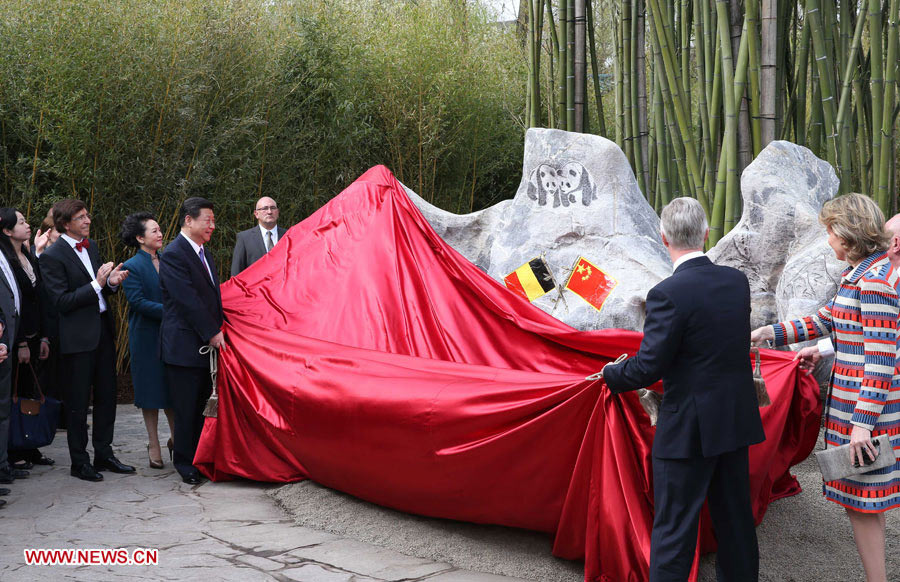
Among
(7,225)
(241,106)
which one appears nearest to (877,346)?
(7,225)

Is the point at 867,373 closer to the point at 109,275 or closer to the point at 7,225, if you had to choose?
the point at 109,275

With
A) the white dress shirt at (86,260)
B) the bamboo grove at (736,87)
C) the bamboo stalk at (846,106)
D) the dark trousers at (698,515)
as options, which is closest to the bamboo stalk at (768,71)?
the bamboo grove at (736,87)

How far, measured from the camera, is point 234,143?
17.7 ft

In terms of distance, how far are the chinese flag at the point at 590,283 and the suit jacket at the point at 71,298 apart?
82.7 inches

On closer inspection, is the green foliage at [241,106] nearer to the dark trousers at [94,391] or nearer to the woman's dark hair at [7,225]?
the woman's dark hair at [7,225]

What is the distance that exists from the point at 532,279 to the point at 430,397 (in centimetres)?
141

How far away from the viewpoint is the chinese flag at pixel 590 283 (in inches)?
145

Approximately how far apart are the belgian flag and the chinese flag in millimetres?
107

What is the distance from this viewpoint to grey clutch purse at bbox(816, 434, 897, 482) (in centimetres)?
199

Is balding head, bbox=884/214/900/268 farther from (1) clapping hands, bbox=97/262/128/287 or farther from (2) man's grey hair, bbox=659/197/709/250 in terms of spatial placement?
(1) clapping hands, bbox=97/262/128/287

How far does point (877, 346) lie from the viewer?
1.98m

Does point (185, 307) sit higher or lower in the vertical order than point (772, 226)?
lower

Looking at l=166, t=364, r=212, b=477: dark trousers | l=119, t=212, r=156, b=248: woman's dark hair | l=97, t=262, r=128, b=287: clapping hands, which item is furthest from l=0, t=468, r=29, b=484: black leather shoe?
l=119, t=212, r=156, b=248: woman's dark hair

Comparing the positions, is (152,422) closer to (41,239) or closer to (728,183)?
(41,239)
